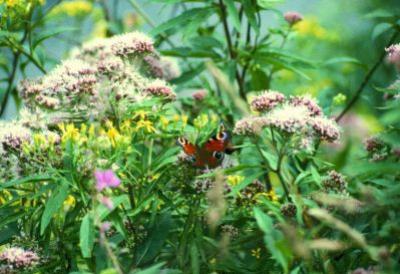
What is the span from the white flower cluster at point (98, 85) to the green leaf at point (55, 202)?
220 millimetres

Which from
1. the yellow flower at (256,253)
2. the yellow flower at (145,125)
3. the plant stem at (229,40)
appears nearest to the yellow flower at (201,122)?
the yellow flower at (145,125)

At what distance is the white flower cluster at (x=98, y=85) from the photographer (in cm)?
219

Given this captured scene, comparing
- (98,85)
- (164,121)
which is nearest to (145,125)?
(164,121)

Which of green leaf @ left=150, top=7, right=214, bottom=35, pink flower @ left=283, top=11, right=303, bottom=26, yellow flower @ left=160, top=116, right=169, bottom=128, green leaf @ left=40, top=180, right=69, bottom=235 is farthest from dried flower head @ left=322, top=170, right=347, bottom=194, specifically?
pink flower @ left=283, top=11, right=303, bottom=26

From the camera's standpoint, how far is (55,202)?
197 cm

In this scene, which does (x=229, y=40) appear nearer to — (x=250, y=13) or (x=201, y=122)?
(x=250, y=13)

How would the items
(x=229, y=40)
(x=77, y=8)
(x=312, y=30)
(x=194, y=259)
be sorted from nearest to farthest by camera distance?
(x=194, y=259), (x=229, y=40), (x=77, y=8), (x=312, y=30)

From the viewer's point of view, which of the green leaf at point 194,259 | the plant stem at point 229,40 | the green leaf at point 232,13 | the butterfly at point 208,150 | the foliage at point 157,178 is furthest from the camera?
the plant stem at point 229,40

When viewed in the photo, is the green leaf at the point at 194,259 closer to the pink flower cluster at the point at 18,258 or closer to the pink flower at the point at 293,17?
the pink flower cluster at the point at 18,258

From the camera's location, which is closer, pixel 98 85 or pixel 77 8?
pixel 98 85

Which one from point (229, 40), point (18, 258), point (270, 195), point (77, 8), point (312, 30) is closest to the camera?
point (18, 258)

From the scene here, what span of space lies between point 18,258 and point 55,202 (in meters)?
0.16

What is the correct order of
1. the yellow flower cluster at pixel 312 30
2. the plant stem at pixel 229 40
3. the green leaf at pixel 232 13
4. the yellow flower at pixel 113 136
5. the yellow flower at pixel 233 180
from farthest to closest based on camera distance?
1. the yellow flower cluster at pixel 312 30
2. the plant stem at pixel 229 40
3. the green leaf at pixel 232 13
4. the yellow flower at pixel 233 180
5. the yellow flower at pixel 113 136

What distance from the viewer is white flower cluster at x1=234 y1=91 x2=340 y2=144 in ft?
6.39
